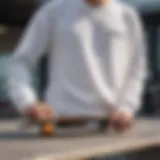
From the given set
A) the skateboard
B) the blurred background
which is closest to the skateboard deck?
the skateboard

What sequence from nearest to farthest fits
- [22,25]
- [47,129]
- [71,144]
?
[71,144]
[47,129]
[22,25]

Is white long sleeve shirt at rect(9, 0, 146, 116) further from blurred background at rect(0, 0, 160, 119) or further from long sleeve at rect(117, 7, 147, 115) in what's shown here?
blurred background at rect(0, 0, 160, 119)

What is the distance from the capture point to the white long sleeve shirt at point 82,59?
812 mm

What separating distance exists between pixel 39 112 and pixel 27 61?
8 cm

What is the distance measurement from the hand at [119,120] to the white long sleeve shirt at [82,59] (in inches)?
0.4

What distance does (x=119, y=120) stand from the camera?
80 cm

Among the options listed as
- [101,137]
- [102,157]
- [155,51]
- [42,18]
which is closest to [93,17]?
[42,18]

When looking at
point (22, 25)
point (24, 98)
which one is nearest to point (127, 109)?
point (24, 98)

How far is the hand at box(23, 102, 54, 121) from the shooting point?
2.52 feet

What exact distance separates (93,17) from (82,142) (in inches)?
8.2

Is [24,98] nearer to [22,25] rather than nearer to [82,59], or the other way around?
[82,59]

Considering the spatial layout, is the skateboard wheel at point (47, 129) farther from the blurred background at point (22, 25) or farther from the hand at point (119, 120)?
the blurred background at point (22, 25)

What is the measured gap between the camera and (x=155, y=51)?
222 centimetres

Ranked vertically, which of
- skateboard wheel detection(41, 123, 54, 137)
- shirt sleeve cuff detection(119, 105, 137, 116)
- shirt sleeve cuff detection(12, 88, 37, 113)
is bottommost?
skateboard wheel detection(41, 123, 54, 137)
